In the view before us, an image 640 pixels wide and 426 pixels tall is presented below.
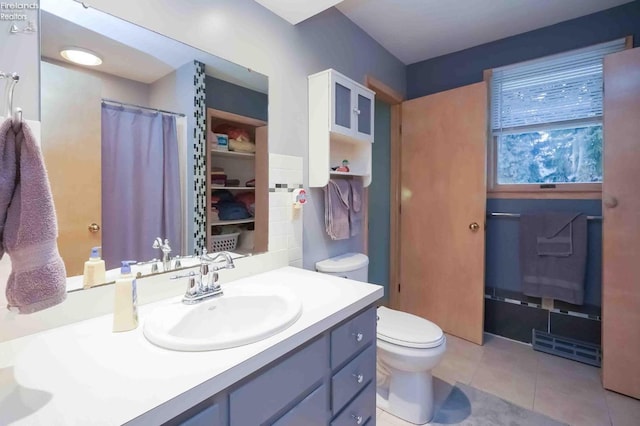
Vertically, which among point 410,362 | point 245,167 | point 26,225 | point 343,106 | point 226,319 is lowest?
point 410,362

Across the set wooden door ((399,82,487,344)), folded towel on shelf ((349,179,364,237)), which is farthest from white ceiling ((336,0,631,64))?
folded towel on shelf ((349,179,364,237))

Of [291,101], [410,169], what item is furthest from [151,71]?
[410,169]

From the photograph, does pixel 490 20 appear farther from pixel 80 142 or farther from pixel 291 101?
pixel 80 142

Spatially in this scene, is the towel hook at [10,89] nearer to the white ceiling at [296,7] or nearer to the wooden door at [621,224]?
the white ceiling at [296,7]

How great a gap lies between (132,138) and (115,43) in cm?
31

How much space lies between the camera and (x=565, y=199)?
7.09 ft

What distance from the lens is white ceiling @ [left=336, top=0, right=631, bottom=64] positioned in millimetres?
1898

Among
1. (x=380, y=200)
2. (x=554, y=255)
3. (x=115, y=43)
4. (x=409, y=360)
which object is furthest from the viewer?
(x=380, y=200)

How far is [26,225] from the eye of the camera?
1.98ft

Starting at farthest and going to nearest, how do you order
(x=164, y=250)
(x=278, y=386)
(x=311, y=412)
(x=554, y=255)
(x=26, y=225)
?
(x=554, y=255) < (x=164, y=250) < (x=311, y=412) < (x=278, y=386) < (x=26, y=225)

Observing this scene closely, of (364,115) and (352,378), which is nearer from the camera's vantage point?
(352,378)

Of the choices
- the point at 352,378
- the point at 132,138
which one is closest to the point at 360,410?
the point at 352,378

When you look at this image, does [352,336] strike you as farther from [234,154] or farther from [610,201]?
[610,201]

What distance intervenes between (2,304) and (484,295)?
2707 millimetres
